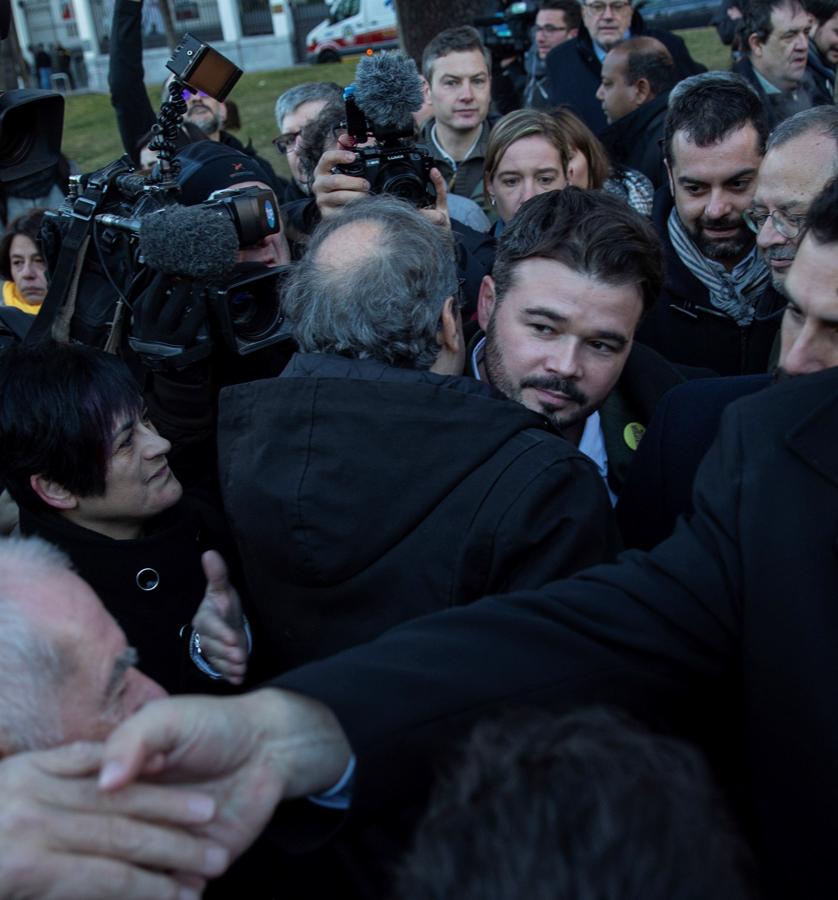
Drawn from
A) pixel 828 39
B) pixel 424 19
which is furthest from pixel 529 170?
pixel 424 19

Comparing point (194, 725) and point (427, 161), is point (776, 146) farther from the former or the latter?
point (194, 725)

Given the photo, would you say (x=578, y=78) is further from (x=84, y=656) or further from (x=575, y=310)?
(x=84, y=656)

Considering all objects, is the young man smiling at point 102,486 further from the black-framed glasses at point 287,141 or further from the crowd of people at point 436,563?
the black-framed glasses at point 287,141

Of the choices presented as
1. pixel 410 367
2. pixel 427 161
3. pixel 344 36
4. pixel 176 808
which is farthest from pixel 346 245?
pixel 344 36

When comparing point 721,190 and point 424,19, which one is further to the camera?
point 424,19

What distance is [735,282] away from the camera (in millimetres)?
3455

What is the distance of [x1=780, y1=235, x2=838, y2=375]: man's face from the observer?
1769 mm

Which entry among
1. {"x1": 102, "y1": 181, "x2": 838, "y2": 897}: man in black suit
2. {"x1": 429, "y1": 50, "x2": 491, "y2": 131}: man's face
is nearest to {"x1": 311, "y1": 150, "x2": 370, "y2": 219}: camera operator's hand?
{"x1": 102, "y1": 181, "x2": 838, "y2": 897}: man in black suit

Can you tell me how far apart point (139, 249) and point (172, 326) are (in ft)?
0.73

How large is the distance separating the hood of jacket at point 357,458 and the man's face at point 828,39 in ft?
15.7

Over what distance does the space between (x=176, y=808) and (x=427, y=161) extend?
2331 mm

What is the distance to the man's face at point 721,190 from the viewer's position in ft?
11.6

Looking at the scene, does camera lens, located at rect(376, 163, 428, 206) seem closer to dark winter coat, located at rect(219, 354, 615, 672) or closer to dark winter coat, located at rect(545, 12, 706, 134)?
dark winter coat, located at rect(219, 354, 615, 672)

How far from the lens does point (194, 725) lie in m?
1.14
